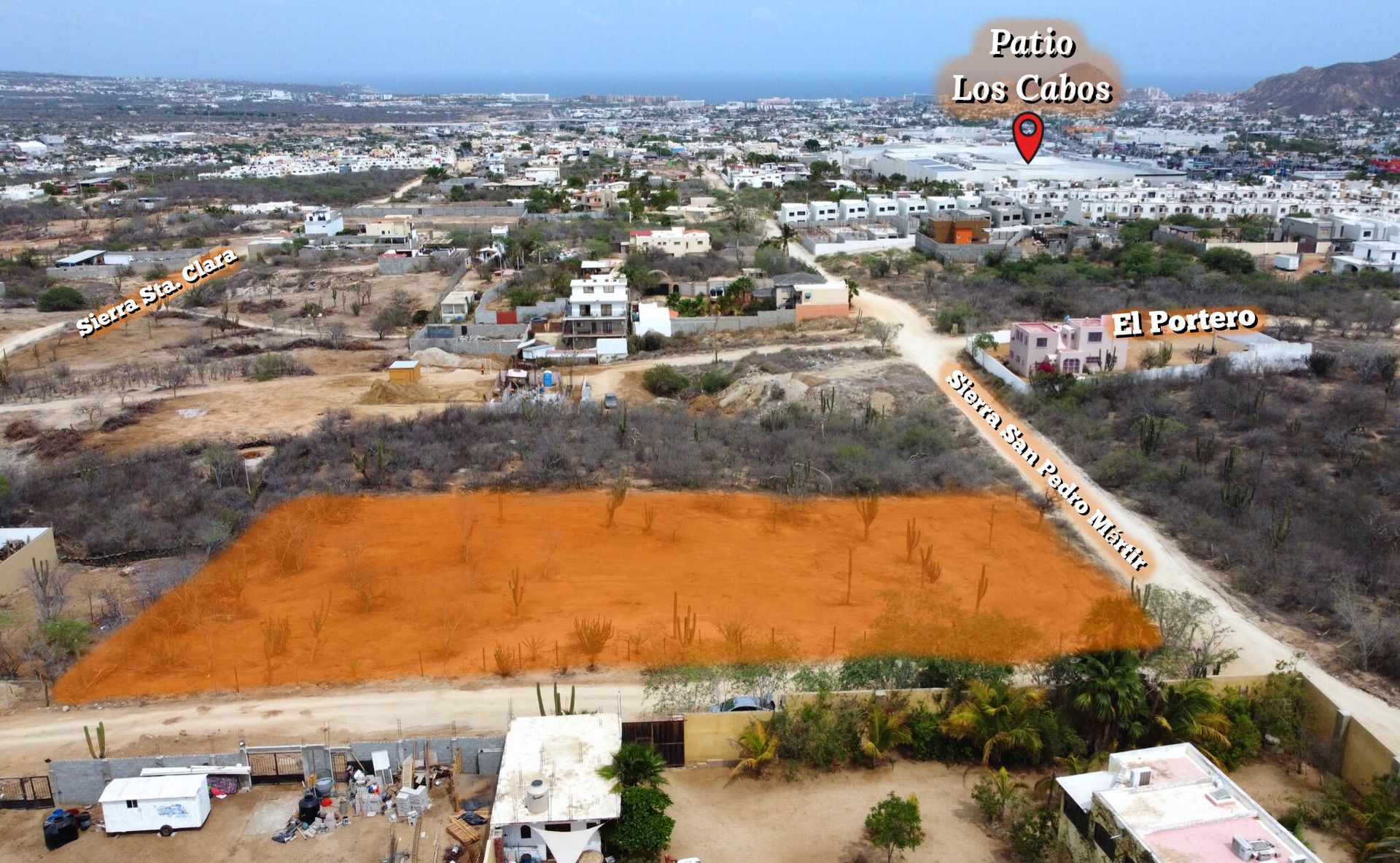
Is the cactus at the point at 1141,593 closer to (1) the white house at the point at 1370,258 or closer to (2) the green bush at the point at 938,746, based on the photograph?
(2) the green bush at the point at 938,746

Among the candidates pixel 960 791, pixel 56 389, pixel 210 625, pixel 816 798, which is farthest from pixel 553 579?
pixel 56 389

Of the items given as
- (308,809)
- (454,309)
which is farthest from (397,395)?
(308,809)

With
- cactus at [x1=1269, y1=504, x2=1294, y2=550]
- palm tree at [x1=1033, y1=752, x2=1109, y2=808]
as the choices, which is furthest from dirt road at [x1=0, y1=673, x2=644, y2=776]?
cactus at [x1=1269, y1=504, x2=1294, y2=550]

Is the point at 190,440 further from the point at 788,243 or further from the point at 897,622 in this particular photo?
the point at 788,243

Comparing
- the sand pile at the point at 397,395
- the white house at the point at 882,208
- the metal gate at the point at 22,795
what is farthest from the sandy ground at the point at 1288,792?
the white house at the point at 882,208

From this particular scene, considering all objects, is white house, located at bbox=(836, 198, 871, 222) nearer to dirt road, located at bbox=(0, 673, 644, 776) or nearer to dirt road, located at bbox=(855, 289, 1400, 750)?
dirt road, located at bbox=(855, 289, 1400, 750)

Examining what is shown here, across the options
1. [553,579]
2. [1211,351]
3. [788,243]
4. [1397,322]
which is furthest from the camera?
[788,243]
